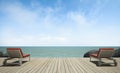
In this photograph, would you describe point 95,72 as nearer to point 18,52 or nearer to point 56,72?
point 56,72

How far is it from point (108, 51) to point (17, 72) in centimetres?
443

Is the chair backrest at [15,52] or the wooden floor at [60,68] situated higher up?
the chair backrest at [15,52]

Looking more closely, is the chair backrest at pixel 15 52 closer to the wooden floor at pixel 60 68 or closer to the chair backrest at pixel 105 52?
the wooden floor at pixel 60 68

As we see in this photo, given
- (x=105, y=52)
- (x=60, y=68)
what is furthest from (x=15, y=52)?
(x=105, y=52)

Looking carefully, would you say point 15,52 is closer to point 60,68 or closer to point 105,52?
point 60,68

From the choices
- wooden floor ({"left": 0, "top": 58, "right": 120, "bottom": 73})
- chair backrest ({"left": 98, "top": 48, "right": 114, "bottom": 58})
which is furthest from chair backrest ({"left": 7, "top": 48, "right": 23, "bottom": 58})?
chair backrest ({"left": 98, "top": 48, "right": 114, "bottom": 58})

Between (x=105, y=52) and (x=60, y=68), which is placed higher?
(x=105, y=52)

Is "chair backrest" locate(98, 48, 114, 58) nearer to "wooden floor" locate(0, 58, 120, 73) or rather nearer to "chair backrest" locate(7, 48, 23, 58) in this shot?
"wooden floor" locate(0, 58, 120, 73)

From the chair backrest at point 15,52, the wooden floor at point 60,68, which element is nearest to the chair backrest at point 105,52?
the wooden floor at point 60,68

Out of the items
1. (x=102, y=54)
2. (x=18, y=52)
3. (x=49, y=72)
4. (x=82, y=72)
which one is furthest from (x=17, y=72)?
(x=102, y=54)

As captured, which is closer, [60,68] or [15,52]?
[60,68]

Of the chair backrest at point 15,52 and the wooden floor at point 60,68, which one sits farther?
the chair backrest at point 15,52

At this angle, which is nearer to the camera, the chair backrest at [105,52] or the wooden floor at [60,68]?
the wooden floor at [60,68]

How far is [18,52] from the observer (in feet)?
22.4
